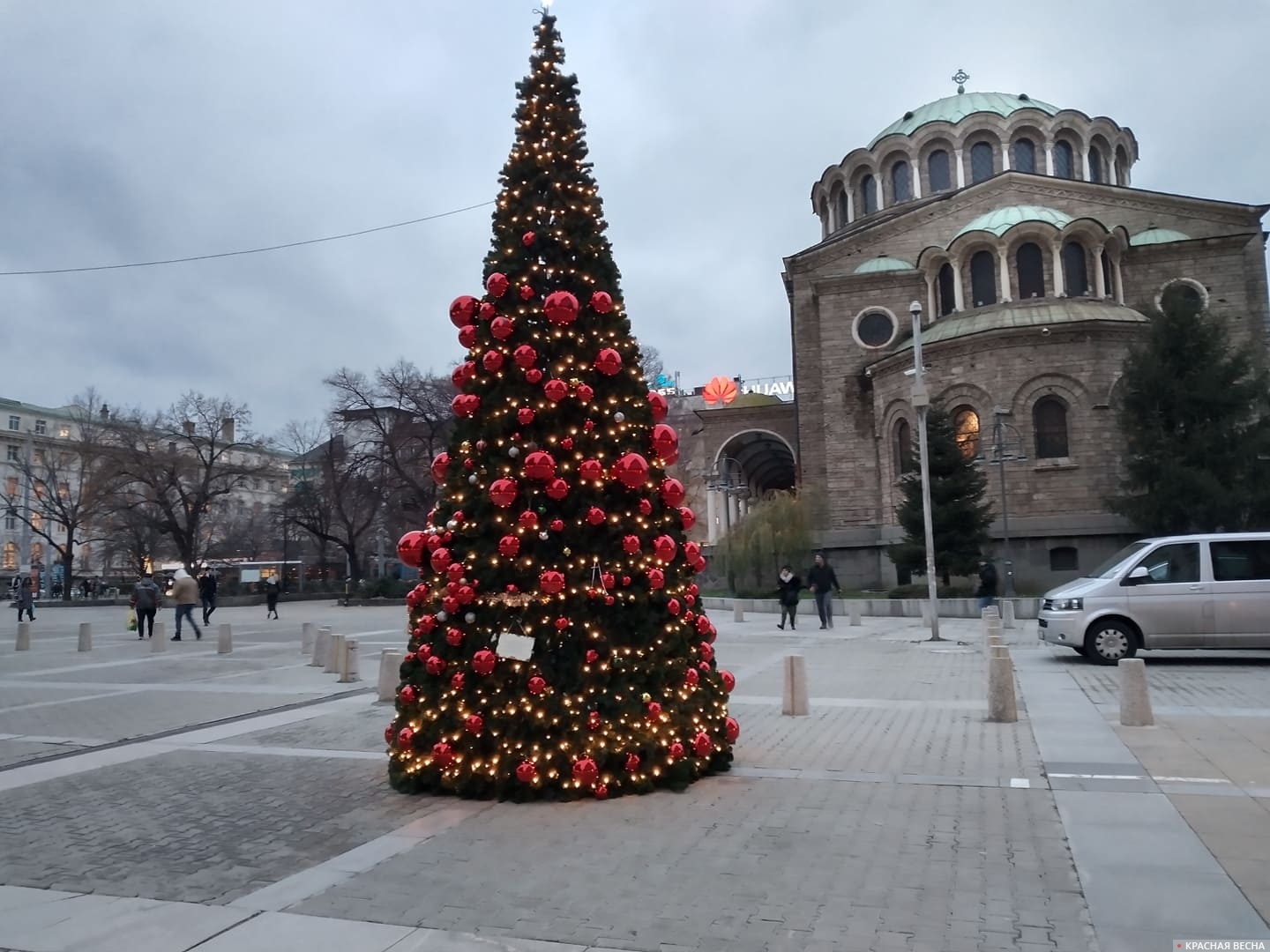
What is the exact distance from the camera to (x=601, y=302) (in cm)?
765

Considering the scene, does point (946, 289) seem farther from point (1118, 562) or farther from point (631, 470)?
point (631, 470)

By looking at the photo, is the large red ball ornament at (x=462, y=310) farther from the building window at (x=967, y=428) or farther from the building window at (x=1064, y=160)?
the building window at (x=1064, y=160)

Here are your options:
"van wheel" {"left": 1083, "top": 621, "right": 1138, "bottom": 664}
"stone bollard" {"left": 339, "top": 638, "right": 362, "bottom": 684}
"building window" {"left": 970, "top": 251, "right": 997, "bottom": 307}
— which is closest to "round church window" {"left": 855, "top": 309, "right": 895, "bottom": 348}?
"building window" {"left": 970, "top": 251, "right": 997, "bottom": 307}

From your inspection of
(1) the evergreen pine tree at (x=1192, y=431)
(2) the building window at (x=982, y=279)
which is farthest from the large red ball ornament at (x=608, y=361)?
(2) the building window at (x=982, y=279)

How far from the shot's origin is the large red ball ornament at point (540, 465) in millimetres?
7145

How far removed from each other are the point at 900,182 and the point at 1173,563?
131 feet

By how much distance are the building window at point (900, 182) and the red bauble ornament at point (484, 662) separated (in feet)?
155

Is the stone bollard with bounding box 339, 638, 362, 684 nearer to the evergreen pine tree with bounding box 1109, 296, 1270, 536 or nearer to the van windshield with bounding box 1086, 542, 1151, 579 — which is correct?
the van windshield with bounding box 1086, 542, 1151, 579

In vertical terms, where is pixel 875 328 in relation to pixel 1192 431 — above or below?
above

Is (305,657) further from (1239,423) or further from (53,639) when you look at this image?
(1239,423)

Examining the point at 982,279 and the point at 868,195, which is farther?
the point at 868,195

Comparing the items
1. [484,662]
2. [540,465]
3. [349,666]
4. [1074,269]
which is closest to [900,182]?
[1074,269]

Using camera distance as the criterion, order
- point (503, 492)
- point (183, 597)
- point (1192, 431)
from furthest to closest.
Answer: point (1192, 431)
point (183, 597)
point (503, 492)

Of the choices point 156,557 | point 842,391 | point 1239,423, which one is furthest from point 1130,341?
point 156,557
